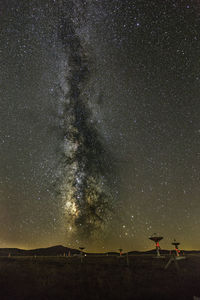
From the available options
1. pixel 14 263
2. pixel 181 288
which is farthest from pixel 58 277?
pixel 181 288

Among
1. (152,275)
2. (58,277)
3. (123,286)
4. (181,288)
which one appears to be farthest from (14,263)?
(181,288)

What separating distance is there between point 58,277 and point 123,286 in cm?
580

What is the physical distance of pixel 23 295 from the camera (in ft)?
57.4

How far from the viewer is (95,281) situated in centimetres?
1992

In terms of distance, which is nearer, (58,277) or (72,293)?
(72,293)

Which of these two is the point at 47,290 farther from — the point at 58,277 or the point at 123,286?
the point at 123,286

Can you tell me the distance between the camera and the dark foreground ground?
1802cm

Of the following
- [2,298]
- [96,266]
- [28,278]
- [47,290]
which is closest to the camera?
[2,298]

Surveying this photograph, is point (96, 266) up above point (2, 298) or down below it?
above

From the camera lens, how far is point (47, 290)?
60.2 ft

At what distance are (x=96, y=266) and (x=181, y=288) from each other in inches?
326

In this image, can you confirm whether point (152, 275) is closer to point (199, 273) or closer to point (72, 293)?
point (199, 273)

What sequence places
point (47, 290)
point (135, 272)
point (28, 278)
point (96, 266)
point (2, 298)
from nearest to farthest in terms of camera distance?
1. point (2, 298)
2. point (47, 290)
3. point (28, 278)
4. point (135, 272)
5. point (96, 266)

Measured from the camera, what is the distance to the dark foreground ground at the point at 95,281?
1802cm
